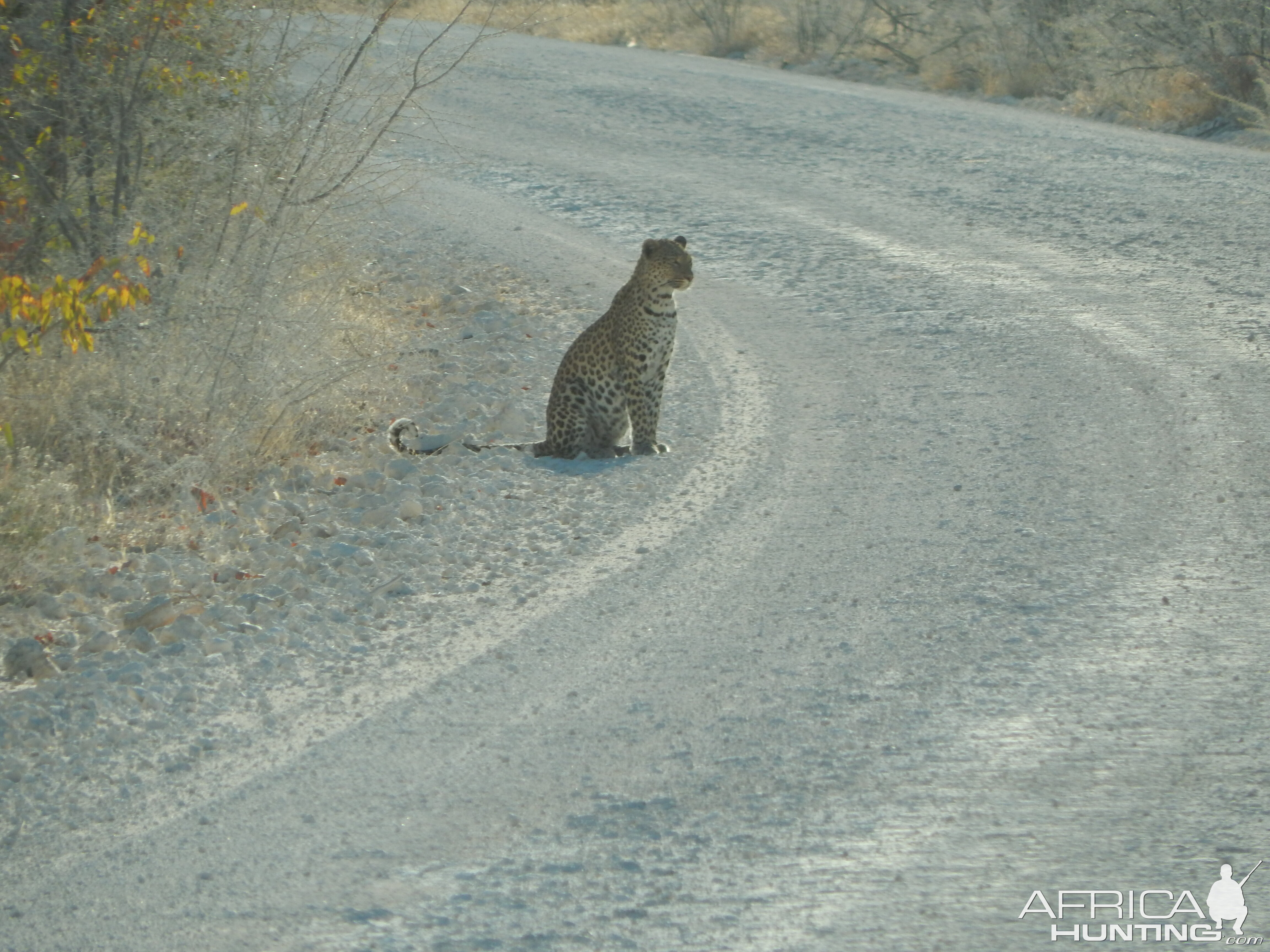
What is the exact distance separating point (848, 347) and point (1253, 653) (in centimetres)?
473

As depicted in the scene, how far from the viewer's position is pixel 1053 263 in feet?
38.2

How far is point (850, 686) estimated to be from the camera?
209 inches

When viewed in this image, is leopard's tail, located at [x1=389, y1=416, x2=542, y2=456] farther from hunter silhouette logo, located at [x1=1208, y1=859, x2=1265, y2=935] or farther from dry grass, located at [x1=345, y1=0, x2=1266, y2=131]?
dry grass, located at [x1=345, y1=0, x2=1266, y2=131]

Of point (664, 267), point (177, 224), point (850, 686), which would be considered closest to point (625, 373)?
point (664, 267)

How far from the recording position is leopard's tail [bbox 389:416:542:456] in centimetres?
785

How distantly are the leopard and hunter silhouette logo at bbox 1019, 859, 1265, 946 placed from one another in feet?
14.7

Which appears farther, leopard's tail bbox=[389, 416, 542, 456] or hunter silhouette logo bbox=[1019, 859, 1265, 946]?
leopard's tail bbox=[389, 416, 542, 456]

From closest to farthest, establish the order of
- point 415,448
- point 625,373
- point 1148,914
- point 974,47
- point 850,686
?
point 1148,914
point 850,686
point 415,448
point 625,373
point 974,47

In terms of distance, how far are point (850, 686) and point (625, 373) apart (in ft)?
10.5

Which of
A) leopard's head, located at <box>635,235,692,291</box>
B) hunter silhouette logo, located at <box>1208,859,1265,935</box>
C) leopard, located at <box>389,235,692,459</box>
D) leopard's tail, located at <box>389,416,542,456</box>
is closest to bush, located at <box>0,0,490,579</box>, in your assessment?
leopard's tail, located at <box>389,416,542,456</box>

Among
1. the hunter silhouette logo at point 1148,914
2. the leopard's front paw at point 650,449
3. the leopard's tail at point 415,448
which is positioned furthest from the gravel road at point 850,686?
the leopard's tail at point 415,448

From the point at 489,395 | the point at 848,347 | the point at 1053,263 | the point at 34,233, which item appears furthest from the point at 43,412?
the point at 1053,263

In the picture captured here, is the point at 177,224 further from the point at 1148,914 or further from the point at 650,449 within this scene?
the point at 1148,914

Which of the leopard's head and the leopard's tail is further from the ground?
the leopard's head
